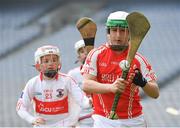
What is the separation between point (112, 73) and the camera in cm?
459

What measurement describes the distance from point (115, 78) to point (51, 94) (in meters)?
1.62

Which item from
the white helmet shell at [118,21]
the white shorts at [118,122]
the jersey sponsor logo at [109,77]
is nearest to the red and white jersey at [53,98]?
the white shorts at [118,122]

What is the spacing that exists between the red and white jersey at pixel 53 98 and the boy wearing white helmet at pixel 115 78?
4.27ft

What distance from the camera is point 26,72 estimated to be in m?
13.2

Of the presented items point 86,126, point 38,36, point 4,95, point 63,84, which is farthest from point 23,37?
point 63,84

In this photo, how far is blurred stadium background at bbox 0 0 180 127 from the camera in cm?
1190

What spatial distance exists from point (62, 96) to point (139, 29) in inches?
79.6

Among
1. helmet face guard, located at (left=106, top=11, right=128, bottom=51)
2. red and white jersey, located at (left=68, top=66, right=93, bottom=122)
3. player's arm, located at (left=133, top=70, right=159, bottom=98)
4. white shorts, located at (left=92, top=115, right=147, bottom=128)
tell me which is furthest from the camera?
red and white jersey, located at (left=68, top=66, right=93, bottom=122)

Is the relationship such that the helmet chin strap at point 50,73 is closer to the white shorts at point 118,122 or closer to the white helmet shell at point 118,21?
the white shorts at point 118,122

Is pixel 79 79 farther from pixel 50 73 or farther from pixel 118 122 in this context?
pixel 118 122

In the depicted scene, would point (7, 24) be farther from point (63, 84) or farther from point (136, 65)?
point (136, 65)

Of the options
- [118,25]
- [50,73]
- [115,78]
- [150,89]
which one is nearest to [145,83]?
[150,89]

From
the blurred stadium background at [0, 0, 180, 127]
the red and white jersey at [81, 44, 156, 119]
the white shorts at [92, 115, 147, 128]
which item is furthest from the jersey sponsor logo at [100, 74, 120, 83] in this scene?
the blurred stadium background at [0, 0, 180, 127]

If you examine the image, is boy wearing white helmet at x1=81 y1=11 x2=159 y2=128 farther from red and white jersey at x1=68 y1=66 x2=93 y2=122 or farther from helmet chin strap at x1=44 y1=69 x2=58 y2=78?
red and white jersey at x1=68 y1=66 x2=93 y2=122
